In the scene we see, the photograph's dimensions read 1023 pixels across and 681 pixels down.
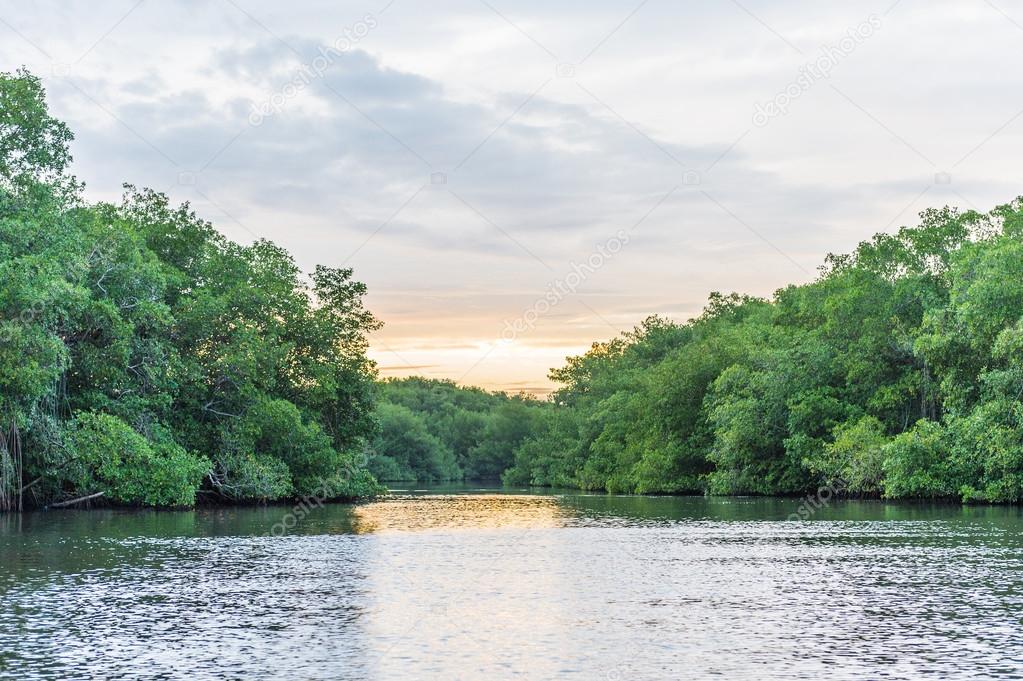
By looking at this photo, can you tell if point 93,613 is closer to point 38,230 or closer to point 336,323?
point 38,230

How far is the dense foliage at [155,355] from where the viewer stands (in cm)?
4947

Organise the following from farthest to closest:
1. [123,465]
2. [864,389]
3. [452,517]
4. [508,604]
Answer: [864,389] → [452,517] → [123,465] → [508,604]

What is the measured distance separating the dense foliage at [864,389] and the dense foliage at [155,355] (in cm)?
3002

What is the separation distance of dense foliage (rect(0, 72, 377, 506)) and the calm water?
9318mm

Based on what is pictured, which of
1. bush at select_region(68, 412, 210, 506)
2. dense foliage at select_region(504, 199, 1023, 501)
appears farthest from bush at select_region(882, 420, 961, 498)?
bush at select_region(68, 412, 210, 506)

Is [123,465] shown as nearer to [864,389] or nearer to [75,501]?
[75,501]

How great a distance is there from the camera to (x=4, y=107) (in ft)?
171

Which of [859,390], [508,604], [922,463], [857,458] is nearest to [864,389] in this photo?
[859,390]

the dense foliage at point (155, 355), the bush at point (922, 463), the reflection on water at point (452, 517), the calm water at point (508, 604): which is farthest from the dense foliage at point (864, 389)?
the dense foliage at point (155, 355)

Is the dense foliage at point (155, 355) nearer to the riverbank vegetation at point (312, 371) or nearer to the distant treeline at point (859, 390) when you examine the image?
the riverbank vegetation at point (312, 371)

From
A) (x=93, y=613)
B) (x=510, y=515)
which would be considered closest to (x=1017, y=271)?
(x=510, y=515)

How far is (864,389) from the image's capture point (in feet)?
262

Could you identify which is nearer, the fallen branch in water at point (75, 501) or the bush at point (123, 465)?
the bush at point (123, 465)

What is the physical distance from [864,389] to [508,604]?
6237cm
